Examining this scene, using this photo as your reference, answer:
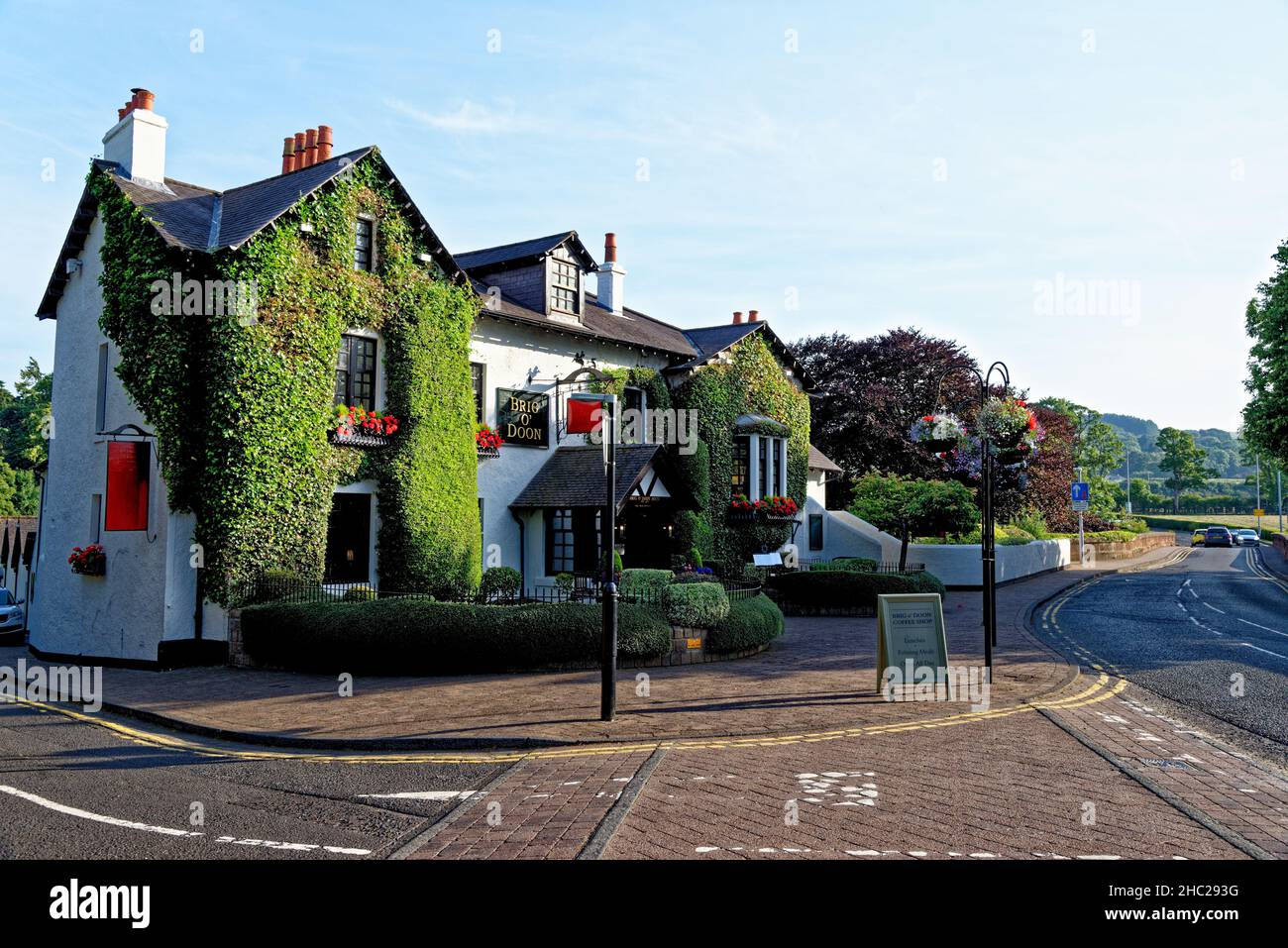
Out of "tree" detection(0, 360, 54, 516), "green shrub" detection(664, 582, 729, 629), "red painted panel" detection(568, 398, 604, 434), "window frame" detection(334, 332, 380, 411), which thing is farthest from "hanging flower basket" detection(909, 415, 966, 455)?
"tree" detection(0, 360, 54, 516)

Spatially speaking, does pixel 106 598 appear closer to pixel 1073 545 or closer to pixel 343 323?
pixel 343 323

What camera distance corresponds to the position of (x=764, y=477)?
3044 centimetres

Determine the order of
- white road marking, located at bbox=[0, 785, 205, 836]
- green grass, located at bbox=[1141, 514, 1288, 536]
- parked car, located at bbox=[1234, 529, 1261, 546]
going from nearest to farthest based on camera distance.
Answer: white road marking, located at bbox=[0, 785, 205, 836]
parked car, located at bbox=[1234, 529, 1261, 546]
green grass, located at bbox=[1141, 514, 1288, 536]

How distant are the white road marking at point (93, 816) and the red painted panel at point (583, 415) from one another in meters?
10.2

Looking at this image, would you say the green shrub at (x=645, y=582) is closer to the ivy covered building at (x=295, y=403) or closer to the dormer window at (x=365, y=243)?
the ivy covered building at (x=295, y=403)

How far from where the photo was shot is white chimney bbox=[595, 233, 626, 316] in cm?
2928

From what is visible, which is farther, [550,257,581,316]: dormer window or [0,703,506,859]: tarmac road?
[550,257,581,316]: dormer window

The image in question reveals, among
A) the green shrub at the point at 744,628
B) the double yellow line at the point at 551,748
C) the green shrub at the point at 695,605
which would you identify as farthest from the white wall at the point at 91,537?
the green shrub at the point at 744,628

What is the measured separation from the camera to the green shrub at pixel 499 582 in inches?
715

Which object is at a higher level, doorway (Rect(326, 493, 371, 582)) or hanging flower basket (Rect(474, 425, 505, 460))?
hanging flower basket (Rect(474, 425, 505, 460))

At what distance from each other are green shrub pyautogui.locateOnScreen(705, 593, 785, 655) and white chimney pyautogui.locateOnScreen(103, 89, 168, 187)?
15.6 metres

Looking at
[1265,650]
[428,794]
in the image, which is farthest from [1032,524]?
[428,794]

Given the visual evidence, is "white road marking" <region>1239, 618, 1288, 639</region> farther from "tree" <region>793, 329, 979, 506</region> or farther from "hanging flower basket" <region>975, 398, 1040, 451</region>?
"tree" <region>793, 329, 979, 506</region>
